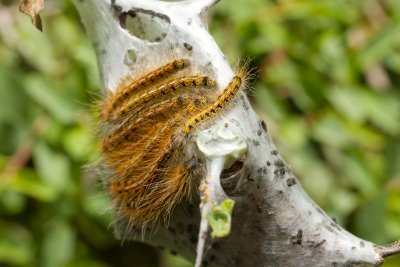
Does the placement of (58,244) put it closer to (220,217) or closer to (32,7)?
(32,7)

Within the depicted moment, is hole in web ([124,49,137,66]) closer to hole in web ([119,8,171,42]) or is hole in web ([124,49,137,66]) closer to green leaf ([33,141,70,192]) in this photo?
hole in web ([119,8,171,42])

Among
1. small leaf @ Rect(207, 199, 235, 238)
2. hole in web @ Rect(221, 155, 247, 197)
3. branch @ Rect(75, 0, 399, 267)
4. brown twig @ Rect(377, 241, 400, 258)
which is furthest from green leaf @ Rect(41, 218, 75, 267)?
small leaf @ Rect(207, 199, 235, 238)

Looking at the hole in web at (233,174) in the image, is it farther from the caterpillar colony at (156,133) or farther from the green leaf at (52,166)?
the green leaf at (52,166)

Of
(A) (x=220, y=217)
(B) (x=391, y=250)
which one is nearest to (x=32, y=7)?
(A) (x=220, y=217)

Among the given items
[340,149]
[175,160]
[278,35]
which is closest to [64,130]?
[278,35]

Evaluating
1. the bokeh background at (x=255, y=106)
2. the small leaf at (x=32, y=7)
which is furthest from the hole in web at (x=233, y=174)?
the bokeh background at (x=255, y=106)

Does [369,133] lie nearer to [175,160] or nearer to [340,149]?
[340,149]

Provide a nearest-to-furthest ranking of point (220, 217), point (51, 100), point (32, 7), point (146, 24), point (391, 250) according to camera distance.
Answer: point (220, 217)
point (391, 250)
point (32, 7)
point (146, 24)
point (51, 100)
